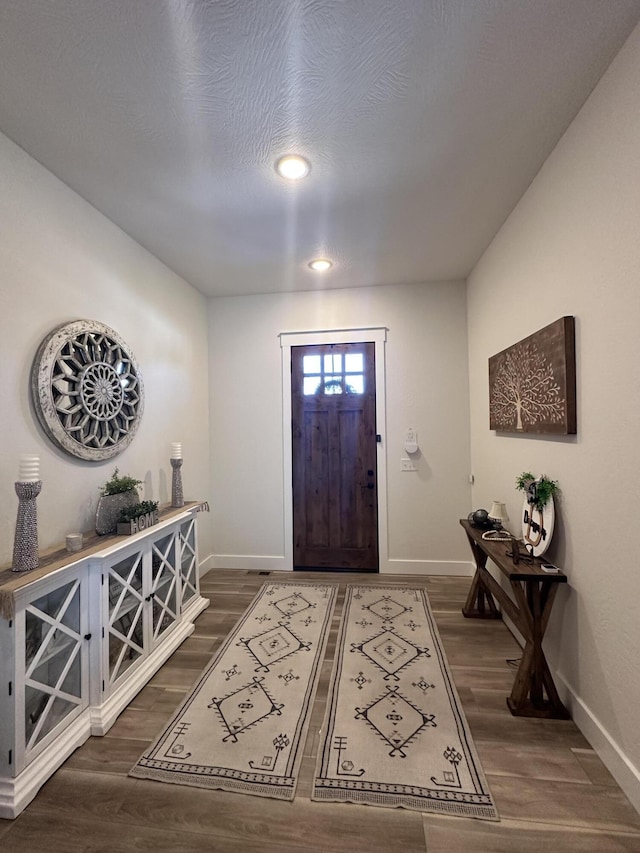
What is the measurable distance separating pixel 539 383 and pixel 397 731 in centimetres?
186

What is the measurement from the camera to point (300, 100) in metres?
1.48

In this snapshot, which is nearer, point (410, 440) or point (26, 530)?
point (26, 530)

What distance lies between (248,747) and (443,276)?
3.64m

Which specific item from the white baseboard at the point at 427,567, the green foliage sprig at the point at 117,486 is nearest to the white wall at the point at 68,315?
the green foliage sprig at the point at 117,486

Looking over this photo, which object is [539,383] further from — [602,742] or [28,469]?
[28,469]

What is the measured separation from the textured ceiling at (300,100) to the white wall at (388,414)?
1.17 metres

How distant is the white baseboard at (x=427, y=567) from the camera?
3.46 m

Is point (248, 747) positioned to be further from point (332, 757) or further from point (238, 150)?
point (238, 150)

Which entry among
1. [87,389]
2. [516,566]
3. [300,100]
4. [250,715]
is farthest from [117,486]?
[516,566]

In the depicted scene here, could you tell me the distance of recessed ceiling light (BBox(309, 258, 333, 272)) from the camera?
296 cm

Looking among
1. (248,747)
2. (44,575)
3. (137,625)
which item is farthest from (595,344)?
(137,625)

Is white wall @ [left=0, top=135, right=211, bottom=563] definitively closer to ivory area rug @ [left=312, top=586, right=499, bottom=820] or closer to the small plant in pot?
the small plant in pot

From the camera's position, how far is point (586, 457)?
1602mm

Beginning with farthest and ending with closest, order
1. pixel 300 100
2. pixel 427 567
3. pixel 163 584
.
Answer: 1. pixel 427 567
2. pixel 163 584
3. pixel 300 100
